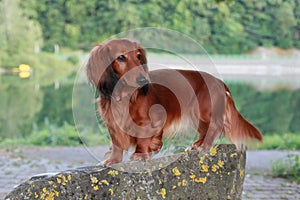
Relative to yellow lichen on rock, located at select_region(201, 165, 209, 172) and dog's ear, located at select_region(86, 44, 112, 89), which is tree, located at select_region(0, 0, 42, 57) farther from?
dog's ear, located at select_region(86, 44, 112, 89)

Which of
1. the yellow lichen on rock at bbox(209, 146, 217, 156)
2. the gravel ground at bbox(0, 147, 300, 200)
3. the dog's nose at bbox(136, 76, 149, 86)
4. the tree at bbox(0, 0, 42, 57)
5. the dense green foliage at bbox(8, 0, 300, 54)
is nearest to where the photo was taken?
the dog's nose at bbox(136, 76, 149, 86)

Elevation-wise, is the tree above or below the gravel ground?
above

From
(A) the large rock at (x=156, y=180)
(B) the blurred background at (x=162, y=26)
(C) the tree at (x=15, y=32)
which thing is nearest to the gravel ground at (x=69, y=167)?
(A) the large rock at (x=156, y=180)

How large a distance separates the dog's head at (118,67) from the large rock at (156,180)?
548mm

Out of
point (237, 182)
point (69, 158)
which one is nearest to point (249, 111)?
point (69, 158)

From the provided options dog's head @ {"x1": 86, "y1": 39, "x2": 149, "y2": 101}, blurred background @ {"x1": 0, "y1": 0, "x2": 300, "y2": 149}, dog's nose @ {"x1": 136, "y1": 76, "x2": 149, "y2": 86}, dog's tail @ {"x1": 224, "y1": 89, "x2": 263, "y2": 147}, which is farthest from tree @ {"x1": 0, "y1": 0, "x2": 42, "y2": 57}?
dog's nose @ {"x1": 136, "y1": 76, "x2": 149, "y2": 86}

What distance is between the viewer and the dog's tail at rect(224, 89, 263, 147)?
3109 mm

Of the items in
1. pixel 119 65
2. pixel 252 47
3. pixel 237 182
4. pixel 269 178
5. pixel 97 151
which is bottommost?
pixel 269 178

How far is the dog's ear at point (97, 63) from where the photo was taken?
2.61m

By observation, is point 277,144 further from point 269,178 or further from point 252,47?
point 252,47

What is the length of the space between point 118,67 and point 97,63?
128mm

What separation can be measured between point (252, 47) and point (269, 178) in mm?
36795

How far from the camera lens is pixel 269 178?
6.32 metres

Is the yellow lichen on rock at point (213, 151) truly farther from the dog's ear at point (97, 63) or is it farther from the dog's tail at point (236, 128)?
the dog's ear at point (97, 63)
